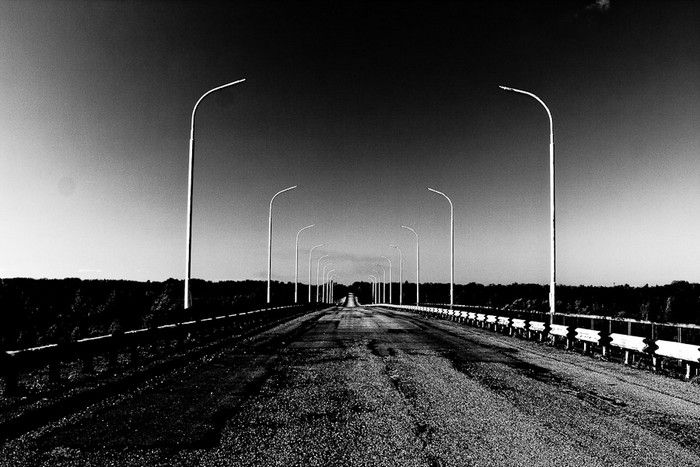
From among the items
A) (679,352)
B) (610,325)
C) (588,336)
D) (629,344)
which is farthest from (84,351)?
(610,325)

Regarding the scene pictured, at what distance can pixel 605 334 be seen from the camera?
48.2 ft

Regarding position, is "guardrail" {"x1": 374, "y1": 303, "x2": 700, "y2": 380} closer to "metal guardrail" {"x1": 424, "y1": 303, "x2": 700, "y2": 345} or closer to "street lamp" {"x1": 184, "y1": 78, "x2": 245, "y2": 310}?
"metal guardrail" {"x1": 424, "y1": 303, "x2": 700, "y2": 345}

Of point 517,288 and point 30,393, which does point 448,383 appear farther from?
point 517,288

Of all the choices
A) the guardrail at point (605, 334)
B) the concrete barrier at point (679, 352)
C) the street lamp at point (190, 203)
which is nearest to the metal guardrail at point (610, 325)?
the guardrail at point (605, 334)

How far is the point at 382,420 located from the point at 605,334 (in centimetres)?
1003

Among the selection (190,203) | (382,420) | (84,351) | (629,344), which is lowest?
(382,420)

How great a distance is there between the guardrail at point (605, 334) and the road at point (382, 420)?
0.79 m

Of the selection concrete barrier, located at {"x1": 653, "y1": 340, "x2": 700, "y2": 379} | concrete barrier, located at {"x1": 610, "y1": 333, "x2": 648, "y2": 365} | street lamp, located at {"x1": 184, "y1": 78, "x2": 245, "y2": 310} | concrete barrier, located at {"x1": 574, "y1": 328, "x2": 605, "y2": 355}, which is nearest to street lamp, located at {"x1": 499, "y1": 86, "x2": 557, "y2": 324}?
concrete barrier, located at {"x1": 574, "y1": 328, "x2": 605, "y2": 355}

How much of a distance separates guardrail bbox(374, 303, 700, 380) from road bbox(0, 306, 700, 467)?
2.60 feet

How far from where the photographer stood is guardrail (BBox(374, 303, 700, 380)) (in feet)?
38.5

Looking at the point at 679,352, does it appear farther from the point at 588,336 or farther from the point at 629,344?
the point at 588,336

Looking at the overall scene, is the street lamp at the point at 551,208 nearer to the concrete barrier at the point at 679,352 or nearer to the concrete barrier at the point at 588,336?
the concrete barrier at the point at 588,336

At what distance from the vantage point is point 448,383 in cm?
959

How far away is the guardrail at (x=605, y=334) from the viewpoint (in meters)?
11.7
